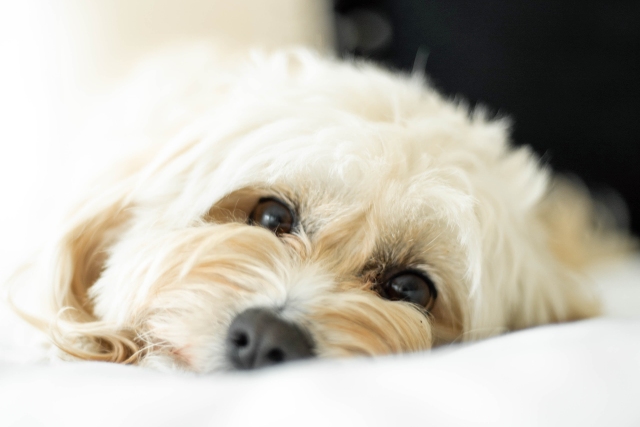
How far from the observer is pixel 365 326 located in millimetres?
1070

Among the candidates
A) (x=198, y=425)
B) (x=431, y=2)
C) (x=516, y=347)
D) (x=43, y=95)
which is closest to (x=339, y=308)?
(x=516, y=347)

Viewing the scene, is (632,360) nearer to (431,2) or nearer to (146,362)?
(146,362)

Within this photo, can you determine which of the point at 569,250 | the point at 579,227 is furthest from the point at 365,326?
the point at 579,227

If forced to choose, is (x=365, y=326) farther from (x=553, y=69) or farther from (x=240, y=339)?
(x=553, y=69)

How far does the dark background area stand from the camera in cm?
221

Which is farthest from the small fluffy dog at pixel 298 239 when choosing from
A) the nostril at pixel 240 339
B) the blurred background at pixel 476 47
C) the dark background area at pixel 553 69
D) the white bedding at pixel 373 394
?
the dark background area at pixel 553 69

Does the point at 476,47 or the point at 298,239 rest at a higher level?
the point at 476,47

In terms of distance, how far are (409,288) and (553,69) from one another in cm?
146

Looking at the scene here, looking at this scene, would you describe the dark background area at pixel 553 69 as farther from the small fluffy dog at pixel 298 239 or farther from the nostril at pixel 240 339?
the nostril at pixel 240 339

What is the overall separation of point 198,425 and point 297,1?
6.87 feet

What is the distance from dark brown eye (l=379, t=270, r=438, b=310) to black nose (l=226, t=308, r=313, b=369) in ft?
1.11

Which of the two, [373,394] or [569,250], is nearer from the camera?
[373,394]

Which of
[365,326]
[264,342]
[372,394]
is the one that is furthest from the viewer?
[365,326]

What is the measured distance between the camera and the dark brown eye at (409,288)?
125 cm
